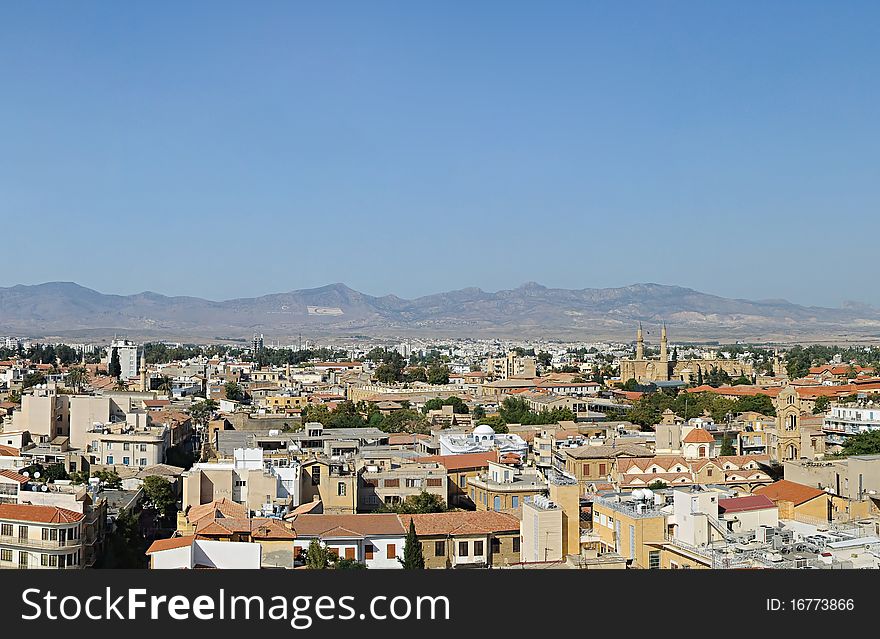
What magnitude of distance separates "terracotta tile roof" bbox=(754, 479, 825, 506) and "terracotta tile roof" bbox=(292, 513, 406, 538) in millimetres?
5258

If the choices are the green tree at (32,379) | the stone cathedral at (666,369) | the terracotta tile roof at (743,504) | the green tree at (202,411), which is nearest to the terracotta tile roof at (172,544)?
the terracotta tile roof at (743,504)

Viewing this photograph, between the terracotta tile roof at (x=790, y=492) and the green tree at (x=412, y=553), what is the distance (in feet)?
16.7

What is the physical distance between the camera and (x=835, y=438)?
2636 cm

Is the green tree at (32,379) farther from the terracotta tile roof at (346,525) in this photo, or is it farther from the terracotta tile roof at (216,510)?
the terracotta tile roof at (346,525)

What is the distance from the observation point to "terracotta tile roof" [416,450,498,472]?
766 inches

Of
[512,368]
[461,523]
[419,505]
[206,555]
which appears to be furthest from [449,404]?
[512,368]

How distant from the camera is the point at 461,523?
14.4 meters

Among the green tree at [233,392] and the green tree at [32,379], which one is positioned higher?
the green tree at [32,379]

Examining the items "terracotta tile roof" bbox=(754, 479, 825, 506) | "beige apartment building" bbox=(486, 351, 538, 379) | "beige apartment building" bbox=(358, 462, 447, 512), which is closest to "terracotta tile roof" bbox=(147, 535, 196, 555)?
"beige apartment building" bbox=(358, 462, 447, 512)

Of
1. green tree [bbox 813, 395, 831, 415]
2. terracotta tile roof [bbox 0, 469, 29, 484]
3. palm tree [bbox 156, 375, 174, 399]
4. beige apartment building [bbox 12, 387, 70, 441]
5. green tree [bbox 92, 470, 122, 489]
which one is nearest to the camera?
terracotta tile roof [bbox 0, 469, 29, 484]

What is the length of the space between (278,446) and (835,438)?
1313 cm

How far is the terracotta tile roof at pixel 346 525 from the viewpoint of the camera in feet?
44.0

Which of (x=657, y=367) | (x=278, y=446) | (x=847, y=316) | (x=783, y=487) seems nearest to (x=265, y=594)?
(x=783, y=487)

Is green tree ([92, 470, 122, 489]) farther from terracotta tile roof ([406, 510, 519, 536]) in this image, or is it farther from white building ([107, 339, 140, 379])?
white building ([107, 339, 140, 379])
